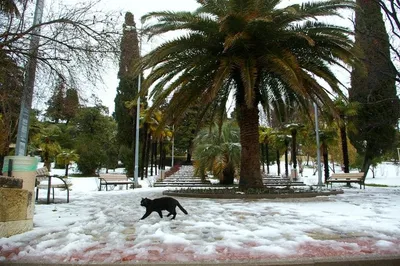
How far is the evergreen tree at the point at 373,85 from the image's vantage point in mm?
15891

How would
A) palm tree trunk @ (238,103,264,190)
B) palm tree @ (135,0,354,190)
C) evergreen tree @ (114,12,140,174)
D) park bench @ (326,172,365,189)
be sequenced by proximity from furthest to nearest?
park bench @ (326,172,365,189) < palm tree trunk @ (238,103,264,190) < palm tree @ (135,0,354,190) < evergreen tree @ (114,12,140,174)

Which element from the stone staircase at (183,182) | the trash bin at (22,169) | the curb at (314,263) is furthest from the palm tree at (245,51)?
the stone staircase at (183,182)

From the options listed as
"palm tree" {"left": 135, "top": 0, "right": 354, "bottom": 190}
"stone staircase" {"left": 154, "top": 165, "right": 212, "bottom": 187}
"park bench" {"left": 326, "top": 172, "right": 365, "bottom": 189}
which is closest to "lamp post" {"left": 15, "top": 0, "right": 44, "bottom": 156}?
"palm tree" {"left": 135, "top": 0, "right": 354, "bottom": 190}

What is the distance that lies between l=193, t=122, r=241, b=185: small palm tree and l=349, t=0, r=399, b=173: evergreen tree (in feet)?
23.9

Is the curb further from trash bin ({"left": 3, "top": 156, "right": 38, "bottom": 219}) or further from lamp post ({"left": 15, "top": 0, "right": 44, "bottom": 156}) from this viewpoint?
lamp post ({"left": 15, "top": 0, "right": 44, "bottom": 156})

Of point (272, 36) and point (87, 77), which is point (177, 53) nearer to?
point (272, 36)

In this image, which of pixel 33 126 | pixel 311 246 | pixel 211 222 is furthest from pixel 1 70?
pixel 33 126

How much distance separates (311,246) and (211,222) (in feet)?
7.65

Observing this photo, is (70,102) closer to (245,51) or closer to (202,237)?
(202,237)

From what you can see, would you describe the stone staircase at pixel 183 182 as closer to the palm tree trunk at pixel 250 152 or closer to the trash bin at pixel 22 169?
the palm tree trunk at pixel 250 152

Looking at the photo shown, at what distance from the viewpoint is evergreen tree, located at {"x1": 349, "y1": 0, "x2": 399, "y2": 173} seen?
52.1 ft

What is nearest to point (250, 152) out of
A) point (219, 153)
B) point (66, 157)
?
point (219, 153)

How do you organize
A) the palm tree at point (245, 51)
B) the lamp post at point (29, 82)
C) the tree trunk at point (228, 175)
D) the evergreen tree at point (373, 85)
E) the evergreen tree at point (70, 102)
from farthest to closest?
the tree trunk at point (228, 175), the evergreen tree at point (373, 85), the palm tree at point (245, 51), the evergreen tree at point (70, 102), the lamp post at point (29, 82)

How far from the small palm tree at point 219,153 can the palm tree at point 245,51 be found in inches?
258
